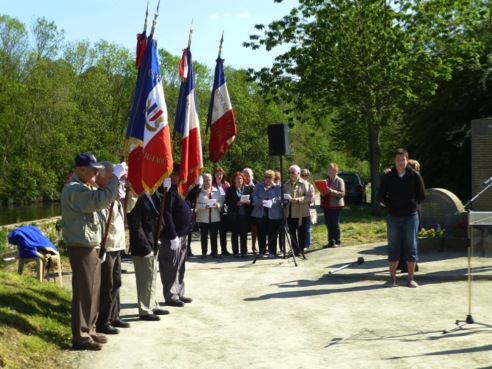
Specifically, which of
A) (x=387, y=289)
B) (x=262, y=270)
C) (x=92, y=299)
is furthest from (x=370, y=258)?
(x=92, y=299)

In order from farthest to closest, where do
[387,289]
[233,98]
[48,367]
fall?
[233,98], [387,289], [48,367]

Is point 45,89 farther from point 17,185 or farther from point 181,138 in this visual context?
point 181,138

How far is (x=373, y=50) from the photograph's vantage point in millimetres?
28938

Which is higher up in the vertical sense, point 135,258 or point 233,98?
point 233,98

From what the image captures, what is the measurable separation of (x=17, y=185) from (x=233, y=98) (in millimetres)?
24392

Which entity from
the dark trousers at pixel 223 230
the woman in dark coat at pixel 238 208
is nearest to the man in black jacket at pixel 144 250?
the woman in dark coat at pixel 238 208

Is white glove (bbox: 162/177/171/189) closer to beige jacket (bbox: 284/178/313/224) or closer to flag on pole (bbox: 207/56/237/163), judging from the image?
flag on pole (bbox: 207/56/237/163)

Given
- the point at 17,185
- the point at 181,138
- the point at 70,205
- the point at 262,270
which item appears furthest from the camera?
the point at 17,185

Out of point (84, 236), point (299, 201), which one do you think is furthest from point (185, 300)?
point (299, 201)

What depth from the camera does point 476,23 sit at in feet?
98.8

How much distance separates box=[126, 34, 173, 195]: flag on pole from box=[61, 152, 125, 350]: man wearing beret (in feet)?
2.93

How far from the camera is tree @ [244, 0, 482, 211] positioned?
2875cm

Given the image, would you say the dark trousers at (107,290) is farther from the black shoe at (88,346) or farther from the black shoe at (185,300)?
the black shoe at (185,300)

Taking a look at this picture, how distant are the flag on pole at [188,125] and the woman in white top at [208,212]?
5.82 m
